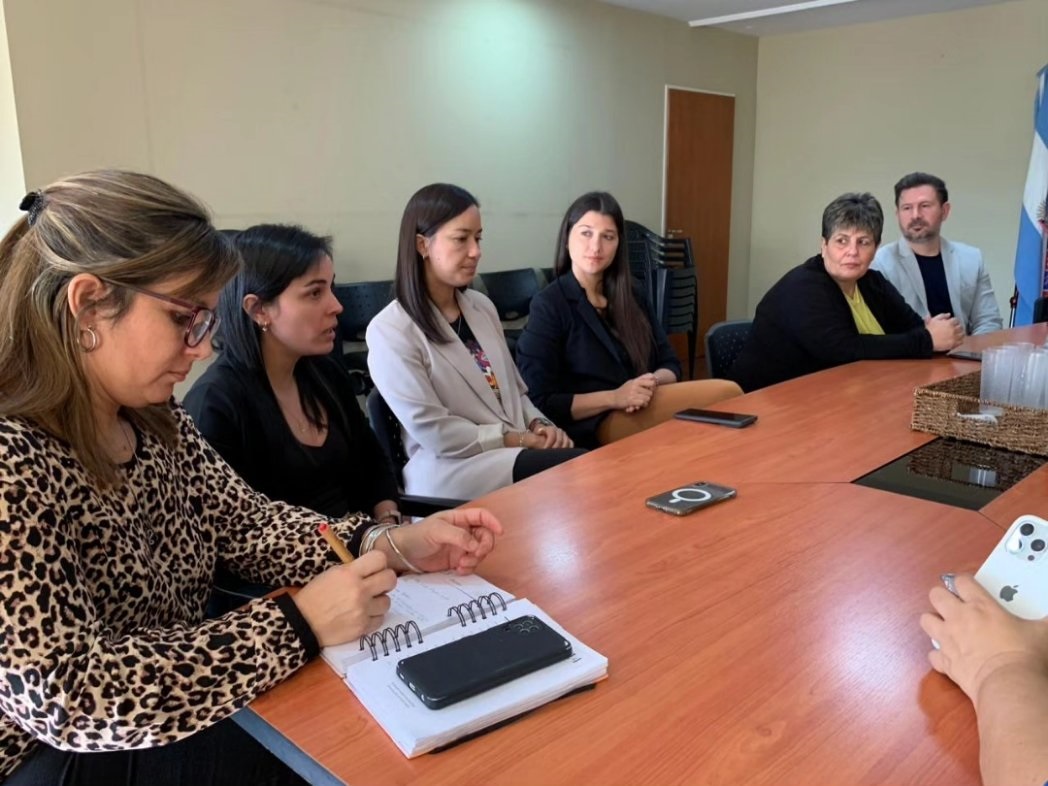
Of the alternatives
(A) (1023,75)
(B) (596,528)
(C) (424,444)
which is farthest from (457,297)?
(A) (1023,75)

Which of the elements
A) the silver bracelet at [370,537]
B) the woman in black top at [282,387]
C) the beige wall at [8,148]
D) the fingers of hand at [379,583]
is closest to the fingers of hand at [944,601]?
the fingers of hand at [379,583]

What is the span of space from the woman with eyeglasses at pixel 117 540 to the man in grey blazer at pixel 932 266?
330 cm

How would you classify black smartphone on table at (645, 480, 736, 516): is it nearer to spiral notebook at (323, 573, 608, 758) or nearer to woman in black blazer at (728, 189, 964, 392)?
spiral notebook at (323, 573, 608, 758)

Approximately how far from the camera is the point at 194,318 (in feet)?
3.53

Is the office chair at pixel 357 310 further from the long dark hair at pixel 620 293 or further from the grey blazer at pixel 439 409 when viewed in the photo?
the grey blazer at pixel 439 409

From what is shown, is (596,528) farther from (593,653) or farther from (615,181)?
(615,181)

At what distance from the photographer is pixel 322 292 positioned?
1.90 meters

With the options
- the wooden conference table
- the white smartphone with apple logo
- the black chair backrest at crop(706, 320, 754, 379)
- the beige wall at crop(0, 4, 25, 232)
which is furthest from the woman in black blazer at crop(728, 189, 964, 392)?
the beige wall at crop(0, 4, 25, 232)

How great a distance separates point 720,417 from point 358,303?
8.54 ft

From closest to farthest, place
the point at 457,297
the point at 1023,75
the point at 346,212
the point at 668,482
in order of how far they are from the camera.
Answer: the point at 668,482 < the point at 457,297 < the point at 346,212 < the point at 1023,75

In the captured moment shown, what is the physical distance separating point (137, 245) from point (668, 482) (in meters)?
1.07

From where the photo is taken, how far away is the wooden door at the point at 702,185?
6.27 m

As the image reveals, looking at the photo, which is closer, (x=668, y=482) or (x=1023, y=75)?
(x=668, y=482)

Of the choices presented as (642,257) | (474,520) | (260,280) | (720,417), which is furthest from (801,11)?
(474,520)
